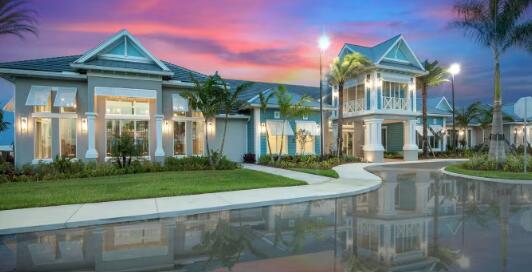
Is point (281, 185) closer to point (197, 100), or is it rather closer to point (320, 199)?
point (320, 199)

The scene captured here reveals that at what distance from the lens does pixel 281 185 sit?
1257cm

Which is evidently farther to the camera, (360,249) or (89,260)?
(360,249)

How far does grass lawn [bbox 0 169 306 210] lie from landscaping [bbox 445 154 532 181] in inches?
406

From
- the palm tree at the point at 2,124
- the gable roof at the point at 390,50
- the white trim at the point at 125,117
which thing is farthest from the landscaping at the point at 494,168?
the palm tree at the point at 2,124

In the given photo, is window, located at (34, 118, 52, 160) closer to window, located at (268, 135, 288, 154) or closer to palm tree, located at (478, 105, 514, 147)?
window, located at (268, 135, 288, 154)

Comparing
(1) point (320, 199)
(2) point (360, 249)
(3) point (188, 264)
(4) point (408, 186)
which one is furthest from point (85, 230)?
(4) point (408, 186)

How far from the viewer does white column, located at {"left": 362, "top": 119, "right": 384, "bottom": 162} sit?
86.4 ft

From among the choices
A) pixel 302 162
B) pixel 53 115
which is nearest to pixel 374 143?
pixel 302 162

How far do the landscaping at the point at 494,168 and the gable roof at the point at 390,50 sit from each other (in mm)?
10936

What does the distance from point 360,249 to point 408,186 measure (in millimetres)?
8713

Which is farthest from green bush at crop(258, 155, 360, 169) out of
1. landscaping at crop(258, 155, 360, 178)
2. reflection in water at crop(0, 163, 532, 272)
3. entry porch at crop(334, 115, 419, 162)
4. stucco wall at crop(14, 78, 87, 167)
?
stucco wall at crop(14, 78, 87, 167)

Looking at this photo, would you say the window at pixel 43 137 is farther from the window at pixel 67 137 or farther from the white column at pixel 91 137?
the white column at pixel 91 137

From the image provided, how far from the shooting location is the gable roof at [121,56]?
57.7 feet

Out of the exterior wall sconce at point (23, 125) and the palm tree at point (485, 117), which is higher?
the palm tree at point (485, 117)
